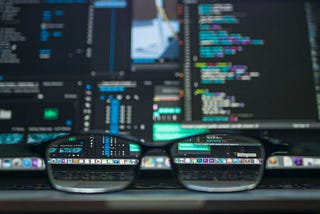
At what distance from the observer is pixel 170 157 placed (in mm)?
498

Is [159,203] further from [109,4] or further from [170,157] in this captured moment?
[109,4]

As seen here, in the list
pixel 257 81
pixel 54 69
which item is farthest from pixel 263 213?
pixel 54 69

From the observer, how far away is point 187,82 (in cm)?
62

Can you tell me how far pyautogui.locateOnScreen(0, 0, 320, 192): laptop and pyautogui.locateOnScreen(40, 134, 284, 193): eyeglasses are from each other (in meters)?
0.09

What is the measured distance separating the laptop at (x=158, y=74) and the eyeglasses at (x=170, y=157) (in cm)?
9

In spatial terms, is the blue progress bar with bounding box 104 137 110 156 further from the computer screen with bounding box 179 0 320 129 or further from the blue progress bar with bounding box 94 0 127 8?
the blue progress bar with bounding box 94 0 127 8

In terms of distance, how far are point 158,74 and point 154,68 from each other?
2 centimetres

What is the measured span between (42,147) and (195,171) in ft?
0.88

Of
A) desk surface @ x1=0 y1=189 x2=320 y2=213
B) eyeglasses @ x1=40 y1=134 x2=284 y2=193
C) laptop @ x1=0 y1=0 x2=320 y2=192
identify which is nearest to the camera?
desk surface @ x1=0 y1=189 x2=320 y2=213

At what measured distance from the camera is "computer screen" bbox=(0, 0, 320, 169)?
23.5 inches

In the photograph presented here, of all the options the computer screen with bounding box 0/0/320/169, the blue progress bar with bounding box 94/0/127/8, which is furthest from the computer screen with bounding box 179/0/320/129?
the blue progress bar with bounding box 94/0/127/8

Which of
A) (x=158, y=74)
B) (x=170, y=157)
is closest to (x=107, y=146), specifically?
(x=170, y=157)

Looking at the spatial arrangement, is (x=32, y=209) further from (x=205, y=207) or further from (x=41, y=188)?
(x=205, y=207)

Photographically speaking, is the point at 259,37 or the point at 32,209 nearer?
the point at 32,209
